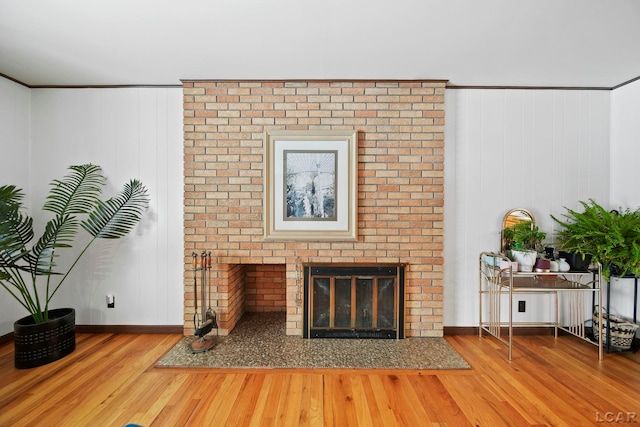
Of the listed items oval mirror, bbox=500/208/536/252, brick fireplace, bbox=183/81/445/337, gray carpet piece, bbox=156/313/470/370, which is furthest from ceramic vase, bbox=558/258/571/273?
gray carpet piece, bbox=156/313/470/370

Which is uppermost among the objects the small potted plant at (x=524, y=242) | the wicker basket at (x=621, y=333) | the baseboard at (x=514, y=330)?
the small potted plant at (x=524, y=242)

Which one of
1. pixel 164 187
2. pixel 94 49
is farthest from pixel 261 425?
pixel 94 49

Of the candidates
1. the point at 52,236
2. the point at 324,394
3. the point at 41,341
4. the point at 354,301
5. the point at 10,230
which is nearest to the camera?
the point at 324,394

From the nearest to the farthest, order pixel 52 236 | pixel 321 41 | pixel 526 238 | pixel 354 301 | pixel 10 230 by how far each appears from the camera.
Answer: pixel 321 41, pixel 10 230, pixel 52 236, pixel 526 238, pixel 354 301

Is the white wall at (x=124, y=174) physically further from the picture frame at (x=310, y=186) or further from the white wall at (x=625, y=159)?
the white wall at (x=625, y=159)

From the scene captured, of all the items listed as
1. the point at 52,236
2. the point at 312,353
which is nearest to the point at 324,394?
the point at 312,353

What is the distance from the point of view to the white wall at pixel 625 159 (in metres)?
3.01

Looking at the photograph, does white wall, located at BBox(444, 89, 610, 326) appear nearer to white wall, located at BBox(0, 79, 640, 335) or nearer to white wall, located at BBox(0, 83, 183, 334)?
white wall, located at BBox(0, 79, 640, 335)

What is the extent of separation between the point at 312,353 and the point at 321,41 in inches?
101

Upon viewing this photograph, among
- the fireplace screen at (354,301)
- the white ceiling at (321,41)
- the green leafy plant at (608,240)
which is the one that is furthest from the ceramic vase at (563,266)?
the white ceiling at (321,41)

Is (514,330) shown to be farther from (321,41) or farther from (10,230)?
(10,230)

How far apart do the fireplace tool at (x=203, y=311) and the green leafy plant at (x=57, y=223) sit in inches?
30.5

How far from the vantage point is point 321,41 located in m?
2.35

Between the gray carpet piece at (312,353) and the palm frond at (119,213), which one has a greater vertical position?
the palm frond at (119,213)
